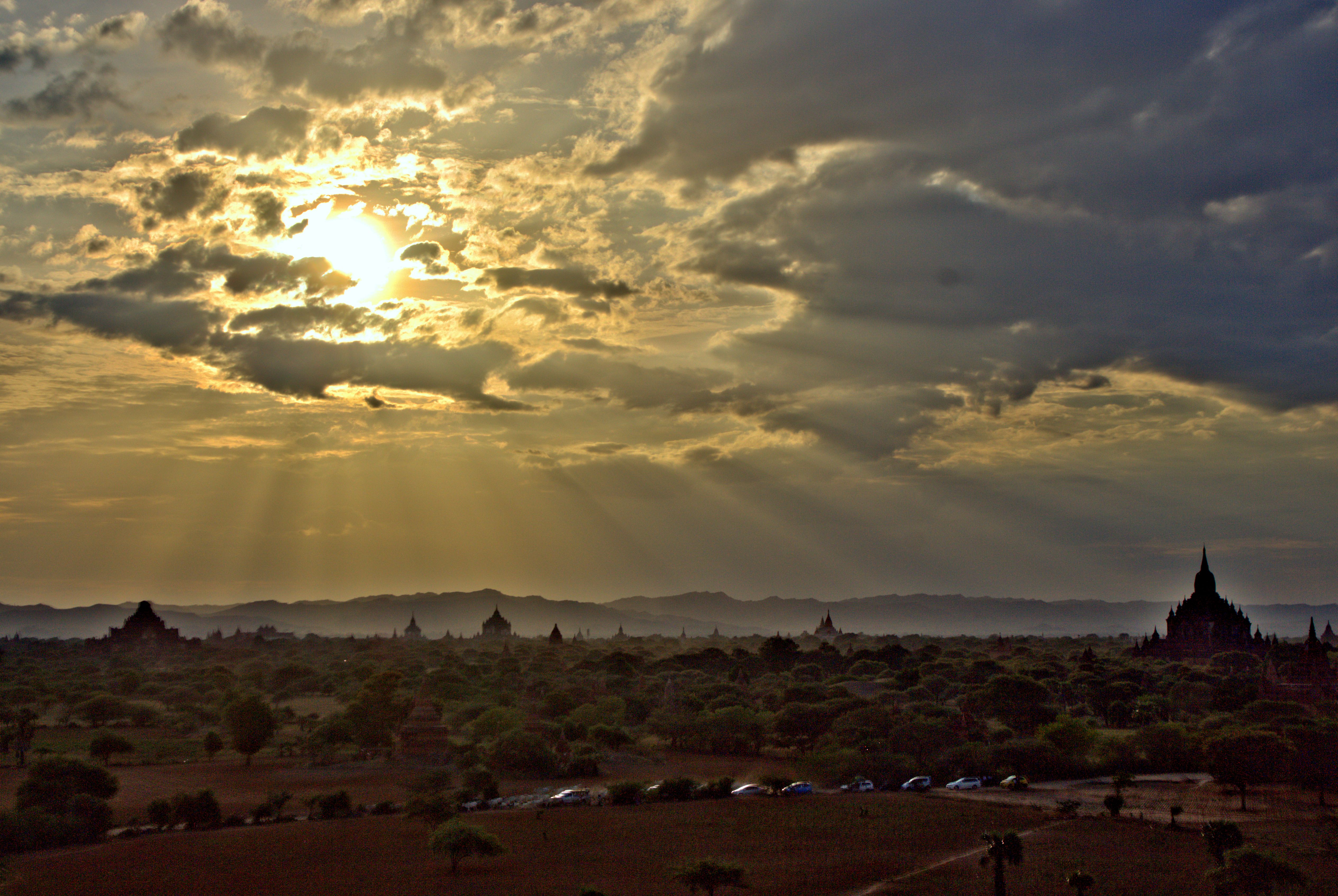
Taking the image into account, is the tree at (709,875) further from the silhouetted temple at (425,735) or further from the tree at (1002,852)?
the silhouetted temple at (425,735)

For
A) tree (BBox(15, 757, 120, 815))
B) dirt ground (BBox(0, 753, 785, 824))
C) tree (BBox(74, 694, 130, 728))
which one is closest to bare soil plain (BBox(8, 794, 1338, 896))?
tree (BBox(15, 757, 120, 815))

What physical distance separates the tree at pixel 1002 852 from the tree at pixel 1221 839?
26.7ft

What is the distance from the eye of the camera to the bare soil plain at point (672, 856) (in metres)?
39.8

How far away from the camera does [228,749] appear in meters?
80.0

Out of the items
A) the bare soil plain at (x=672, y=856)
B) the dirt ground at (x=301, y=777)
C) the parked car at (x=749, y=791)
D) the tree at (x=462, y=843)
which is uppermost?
the tree at (x=462, y=843)

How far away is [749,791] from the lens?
60.1 m

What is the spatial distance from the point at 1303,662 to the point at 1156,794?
140 ft

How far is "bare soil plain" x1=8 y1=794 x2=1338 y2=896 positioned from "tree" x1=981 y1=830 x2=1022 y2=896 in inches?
62.8

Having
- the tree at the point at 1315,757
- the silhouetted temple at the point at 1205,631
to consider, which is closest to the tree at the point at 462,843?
the tree at the point at 1315,757

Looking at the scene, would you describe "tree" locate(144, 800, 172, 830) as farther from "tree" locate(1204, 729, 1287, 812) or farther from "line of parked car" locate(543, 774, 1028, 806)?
"tree" locate(1204, 729, 1287, 812)

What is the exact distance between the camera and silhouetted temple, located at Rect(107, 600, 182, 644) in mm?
182875

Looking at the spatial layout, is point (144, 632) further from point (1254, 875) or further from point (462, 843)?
point (1254, 875)

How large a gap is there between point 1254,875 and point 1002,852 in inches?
353

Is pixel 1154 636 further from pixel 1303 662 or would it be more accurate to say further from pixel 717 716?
pixel 717 716
